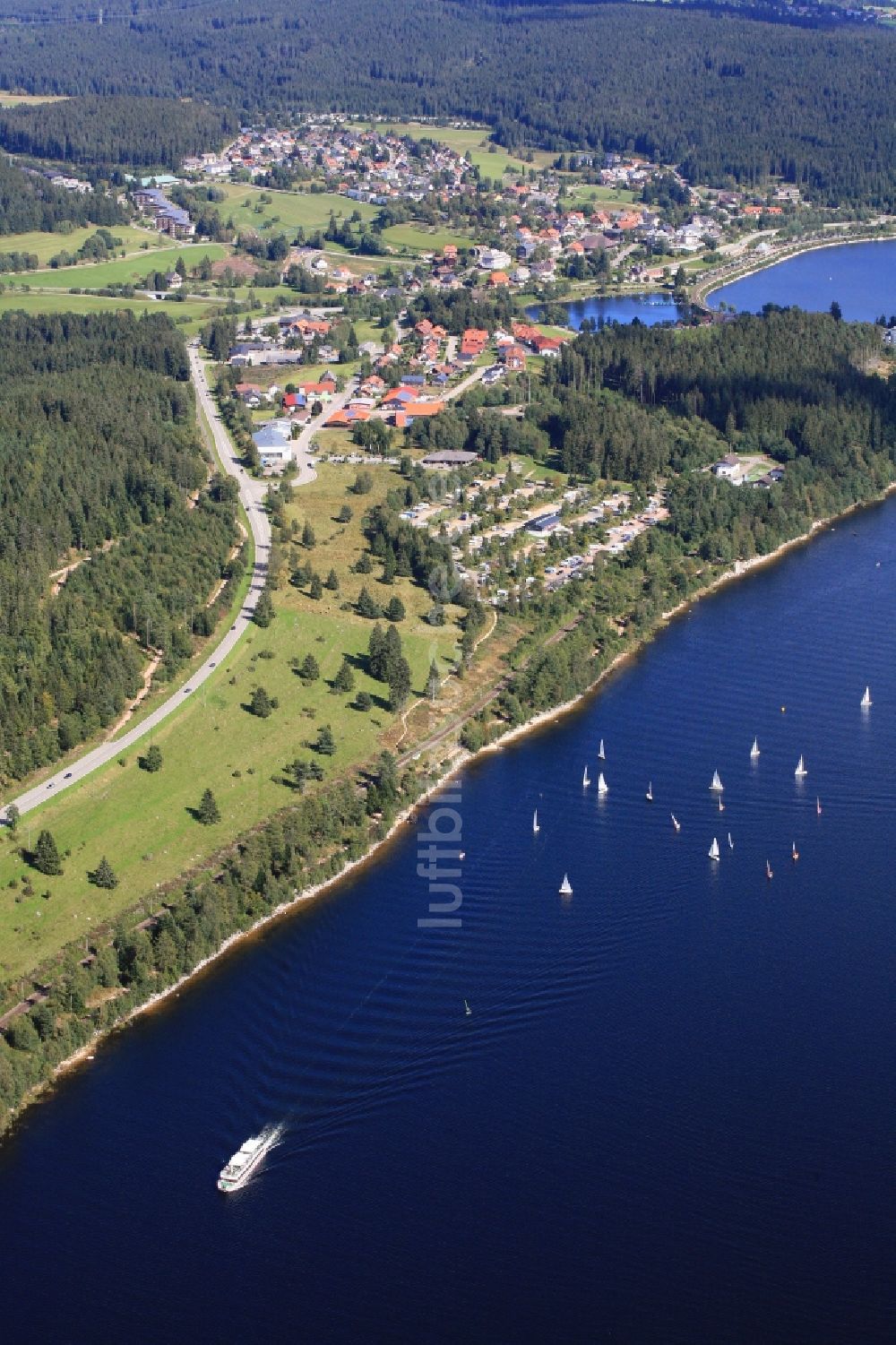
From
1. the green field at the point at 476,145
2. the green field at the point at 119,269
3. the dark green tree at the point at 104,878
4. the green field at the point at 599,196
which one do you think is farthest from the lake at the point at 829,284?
the dark green tree at the point at 104,878

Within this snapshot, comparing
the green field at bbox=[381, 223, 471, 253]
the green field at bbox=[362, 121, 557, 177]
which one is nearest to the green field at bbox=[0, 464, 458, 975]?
the green field at bbox=[381, 223, 471, 253]

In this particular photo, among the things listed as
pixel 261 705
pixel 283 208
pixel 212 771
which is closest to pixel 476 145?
pixel 283 208

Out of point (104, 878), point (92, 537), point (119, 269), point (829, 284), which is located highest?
point (119, 269)

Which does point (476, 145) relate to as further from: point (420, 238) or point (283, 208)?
point (420, 238)

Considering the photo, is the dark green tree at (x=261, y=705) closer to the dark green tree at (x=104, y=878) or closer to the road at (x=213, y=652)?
the road at (x=213, y=652)

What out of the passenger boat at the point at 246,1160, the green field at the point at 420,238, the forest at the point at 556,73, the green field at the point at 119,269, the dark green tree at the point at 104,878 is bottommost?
the passenger boat at the point at 246,1160

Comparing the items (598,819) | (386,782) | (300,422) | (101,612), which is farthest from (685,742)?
(300,422)
